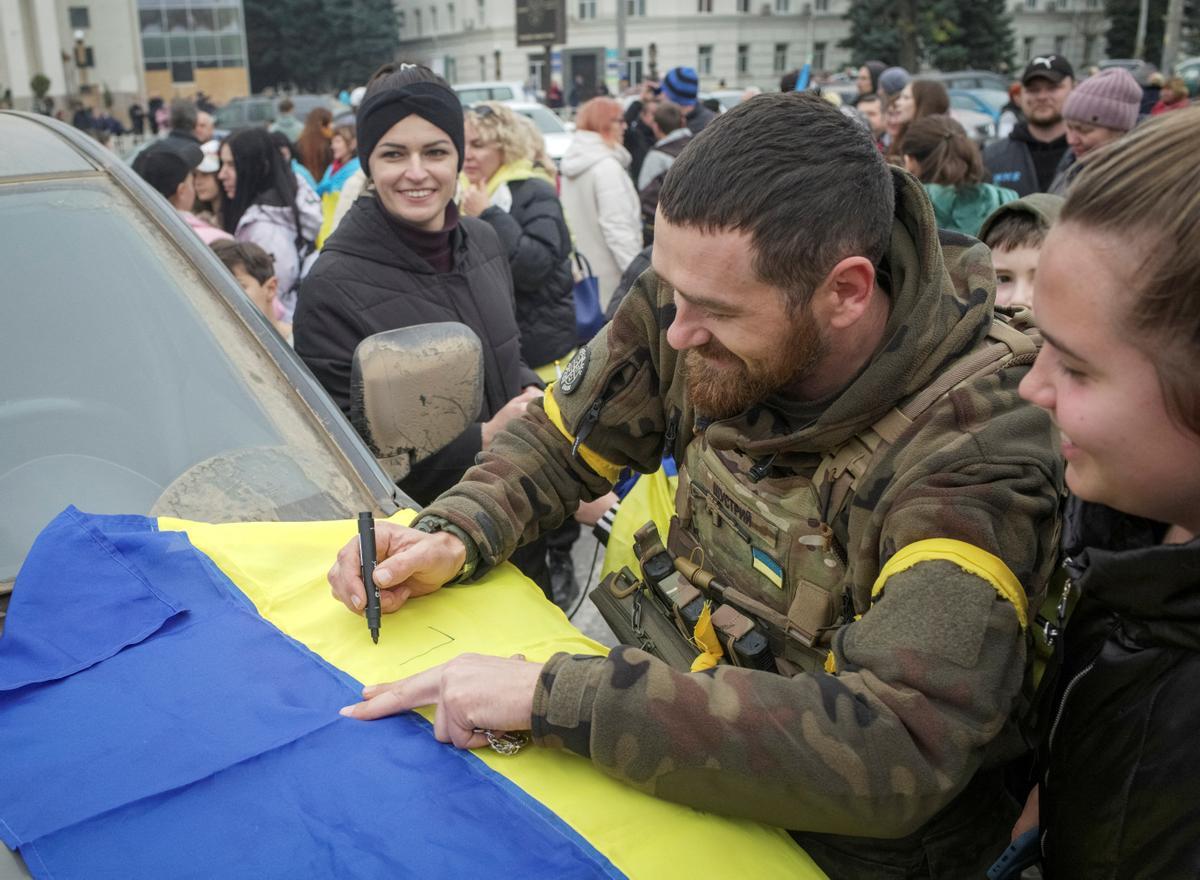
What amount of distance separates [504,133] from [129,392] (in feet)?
11.7

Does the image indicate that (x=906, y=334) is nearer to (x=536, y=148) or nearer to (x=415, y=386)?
(x=415, y=386)

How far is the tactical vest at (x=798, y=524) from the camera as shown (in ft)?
4.86

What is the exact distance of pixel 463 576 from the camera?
1.87m

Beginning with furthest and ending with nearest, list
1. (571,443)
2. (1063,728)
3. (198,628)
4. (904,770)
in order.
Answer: (571,443), (198,628), (1063,728), (904,770)

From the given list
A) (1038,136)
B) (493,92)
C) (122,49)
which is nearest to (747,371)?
(1038,136)

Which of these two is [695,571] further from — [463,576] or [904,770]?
[904,770]

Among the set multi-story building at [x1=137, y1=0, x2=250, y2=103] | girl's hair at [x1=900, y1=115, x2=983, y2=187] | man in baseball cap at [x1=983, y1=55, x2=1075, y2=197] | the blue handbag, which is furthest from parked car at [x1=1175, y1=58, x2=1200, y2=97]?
multi-story building at [x1=137, y1=0, x2=250, y2=103]

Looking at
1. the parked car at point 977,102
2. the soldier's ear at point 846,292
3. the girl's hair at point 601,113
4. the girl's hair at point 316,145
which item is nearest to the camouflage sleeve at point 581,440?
the soldier's ear at point 846,292

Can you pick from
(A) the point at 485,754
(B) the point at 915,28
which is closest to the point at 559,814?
(A) the point at 485,754

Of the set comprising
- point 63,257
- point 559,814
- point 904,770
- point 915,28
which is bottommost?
point 559,814

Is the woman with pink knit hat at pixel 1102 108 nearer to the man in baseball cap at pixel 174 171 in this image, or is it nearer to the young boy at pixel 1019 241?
the young boy at pixel 1019 241

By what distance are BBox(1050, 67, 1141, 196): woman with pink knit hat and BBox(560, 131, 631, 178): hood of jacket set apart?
2.64 meters

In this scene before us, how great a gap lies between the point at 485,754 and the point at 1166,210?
104 centimetres

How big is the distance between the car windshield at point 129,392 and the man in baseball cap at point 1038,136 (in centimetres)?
507
